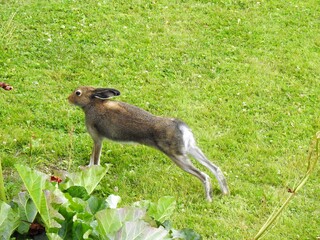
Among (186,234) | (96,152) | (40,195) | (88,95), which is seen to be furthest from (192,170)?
(40,195)

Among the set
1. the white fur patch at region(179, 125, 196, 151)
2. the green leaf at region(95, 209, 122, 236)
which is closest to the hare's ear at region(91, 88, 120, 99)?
the white fur patch at region(179, 125, 196, 151)

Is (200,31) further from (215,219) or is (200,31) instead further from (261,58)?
(215,219)

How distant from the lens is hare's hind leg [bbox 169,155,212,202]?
333 inches

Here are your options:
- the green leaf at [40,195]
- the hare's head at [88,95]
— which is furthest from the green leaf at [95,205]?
Result: the hare's head at [88,95]

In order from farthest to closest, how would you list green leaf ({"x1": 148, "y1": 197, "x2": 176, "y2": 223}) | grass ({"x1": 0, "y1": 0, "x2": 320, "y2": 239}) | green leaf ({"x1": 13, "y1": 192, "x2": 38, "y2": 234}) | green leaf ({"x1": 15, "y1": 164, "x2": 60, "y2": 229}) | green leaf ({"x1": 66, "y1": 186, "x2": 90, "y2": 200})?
grass ({"x1": 0, "y1": 0, "x2": 320, "y2": 239}) < green leaf ({"x1": 148, "y1": 197, "x2": 176, "y2": 223}) < green leaf ({"x1": 66, "y1": 186, "x2": 90, "y2": 200}) < green leaf ({"x1": 13, "y1": 192, "x2": 38, "y2": 234}) < green leaf ({"x1": 15, "y1": 164, "x2": 60, "y2": 229})

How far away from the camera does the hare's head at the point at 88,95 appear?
356 inches

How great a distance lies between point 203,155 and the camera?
8.83 meters

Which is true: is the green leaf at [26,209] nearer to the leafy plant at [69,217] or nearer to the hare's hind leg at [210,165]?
the leafy plant at [69,217]

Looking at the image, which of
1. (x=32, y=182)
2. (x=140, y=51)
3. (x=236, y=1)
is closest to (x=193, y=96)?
(x=140, y=51)

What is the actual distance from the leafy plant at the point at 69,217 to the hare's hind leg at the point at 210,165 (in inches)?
176

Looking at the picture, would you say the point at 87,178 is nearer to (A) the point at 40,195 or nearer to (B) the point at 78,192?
(B) the point at 78,192

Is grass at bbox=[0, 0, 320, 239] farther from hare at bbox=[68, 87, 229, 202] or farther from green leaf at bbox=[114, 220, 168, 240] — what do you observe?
green leaf at bbox=[114, 220, 168, 240]

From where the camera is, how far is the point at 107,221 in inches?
147

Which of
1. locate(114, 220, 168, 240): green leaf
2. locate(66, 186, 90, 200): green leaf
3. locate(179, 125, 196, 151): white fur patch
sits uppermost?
locate(114, 220, 168, 240): green leaf
